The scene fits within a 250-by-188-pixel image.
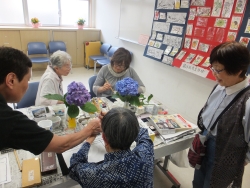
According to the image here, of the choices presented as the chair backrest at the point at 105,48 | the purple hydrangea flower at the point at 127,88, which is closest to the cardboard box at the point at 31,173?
the purple hydrangea flower at the point at 127,88

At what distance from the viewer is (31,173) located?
950 millimetres

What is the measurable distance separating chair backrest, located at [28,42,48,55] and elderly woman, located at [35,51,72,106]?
9.97 feet

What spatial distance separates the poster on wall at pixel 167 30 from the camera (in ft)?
9.27

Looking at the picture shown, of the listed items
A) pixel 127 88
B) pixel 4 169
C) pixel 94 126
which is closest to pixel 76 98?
pixel 94 126

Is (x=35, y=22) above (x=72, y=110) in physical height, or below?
above

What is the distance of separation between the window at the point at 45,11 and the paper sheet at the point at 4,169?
15.3ft

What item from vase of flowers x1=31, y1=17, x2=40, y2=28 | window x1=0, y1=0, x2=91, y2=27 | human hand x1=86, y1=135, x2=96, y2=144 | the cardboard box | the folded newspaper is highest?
window x1=0, y1=0, x2=91, y2=27

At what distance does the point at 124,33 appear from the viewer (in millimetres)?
4262

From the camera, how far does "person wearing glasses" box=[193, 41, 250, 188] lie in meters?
1.06

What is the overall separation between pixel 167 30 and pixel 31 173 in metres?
2.85

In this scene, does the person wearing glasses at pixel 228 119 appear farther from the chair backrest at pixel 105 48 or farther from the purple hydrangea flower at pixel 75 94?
the chair backrest at pixel 105 48

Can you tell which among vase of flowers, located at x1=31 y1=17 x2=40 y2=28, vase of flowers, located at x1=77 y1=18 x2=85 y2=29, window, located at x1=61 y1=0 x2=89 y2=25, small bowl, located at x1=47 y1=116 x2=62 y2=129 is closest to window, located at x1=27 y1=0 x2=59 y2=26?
window, located at x1=61 y1=0 x2=89 y2=25

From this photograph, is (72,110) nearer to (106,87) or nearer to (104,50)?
(106,87)

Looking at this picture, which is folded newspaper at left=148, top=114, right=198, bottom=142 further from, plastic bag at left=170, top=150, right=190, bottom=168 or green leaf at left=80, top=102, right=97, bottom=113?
green leaf at left=80, top=102, right=97, bottom=113
